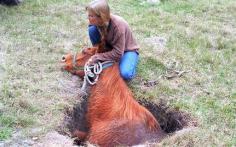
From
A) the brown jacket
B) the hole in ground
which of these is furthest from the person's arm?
the hole in ground

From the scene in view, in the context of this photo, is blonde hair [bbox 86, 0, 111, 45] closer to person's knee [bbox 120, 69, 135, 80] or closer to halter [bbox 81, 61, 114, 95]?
halter [bbox 81, 61, 114, 95]

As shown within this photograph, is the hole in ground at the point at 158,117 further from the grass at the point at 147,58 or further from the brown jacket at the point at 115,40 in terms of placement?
the brown jacket at the point at 115,40

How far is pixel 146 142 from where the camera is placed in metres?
4.64

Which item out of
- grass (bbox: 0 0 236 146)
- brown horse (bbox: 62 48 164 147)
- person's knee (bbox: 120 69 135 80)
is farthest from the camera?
person's knee (bbox: 120 69 135 80)

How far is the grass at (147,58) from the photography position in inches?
197

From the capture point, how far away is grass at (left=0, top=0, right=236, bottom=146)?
16.4 feet

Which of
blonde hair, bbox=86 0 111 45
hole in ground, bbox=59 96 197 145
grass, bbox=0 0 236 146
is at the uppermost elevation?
blonde hair, bbox=86 0 111 45

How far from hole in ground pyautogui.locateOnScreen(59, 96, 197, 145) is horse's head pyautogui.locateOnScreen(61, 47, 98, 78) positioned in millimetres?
563

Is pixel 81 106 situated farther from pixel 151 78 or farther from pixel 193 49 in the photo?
pixel 193 49

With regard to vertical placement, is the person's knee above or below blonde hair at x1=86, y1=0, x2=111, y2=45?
below

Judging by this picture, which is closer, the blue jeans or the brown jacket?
the brown jacket

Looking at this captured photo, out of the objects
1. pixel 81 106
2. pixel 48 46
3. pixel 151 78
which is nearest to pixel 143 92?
pixel 151 78

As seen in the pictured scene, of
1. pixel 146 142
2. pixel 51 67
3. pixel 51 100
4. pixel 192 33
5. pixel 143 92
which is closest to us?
pixel 146 142

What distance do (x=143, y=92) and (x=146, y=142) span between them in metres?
1.12
